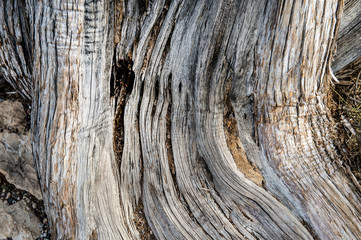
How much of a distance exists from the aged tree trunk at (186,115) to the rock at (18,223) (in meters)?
0.67

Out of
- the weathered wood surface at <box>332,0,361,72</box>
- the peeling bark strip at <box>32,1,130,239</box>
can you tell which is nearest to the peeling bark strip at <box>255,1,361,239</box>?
the weathered wood surface at <box>332,0,361,72</box>

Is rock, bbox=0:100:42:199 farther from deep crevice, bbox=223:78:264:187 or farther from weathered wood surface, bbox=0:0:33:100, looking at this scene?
deep crevice, bbox=223:78:264:187

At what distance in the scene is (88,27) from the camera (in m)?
1.34

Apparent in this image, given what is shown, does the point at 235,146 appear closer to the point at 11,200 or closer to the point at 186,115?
the point at 186,115

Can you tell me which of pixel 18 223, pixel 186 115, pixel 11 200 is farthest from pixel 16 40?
pixel 18 223

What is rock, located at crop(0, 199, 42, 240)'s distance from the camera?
81.4 inches

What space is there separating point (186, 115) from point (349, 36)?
1.30 meters

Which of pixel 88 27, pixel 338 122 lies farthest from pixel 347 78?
pixel 88 27

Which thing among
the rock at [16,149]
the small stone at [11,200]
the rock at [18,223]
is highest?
the rock at [16,149]

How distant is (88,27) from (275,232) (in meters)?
1.57

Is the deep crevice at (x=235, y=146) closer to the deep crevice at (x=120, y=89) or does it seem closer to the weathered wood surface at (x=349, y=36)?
the deep crevice at (x=120, y=89)

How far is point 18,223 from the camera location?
2090 millimetres

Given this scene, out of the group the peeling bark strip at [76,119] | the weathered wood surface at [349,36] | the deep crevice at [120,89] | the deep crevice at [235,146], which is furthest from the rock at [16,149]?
the weathered wood surface at [349,36]

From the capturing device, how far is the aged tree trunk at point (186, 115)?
4.50 ft
